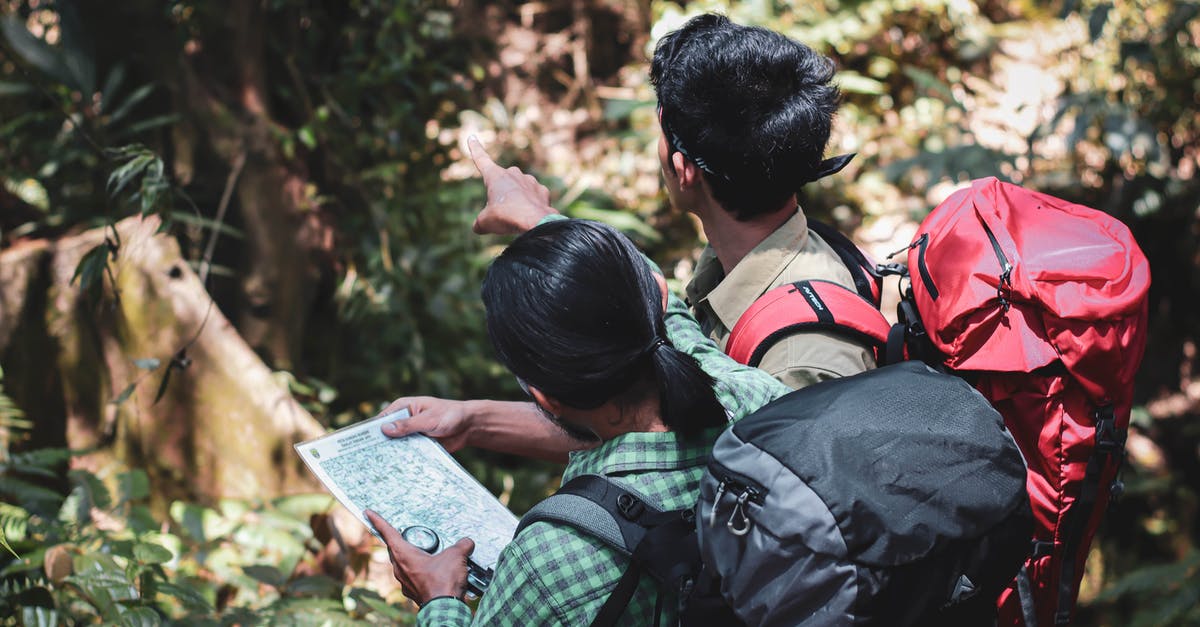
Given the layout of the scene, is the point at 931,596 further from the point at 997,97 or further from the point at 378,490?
the point at 997,97

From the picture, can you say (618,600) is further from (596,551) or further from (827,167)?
(827,167)

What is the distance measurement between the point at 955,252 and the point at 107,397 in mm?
2939

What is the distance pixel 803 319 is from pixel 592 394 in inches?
20.5

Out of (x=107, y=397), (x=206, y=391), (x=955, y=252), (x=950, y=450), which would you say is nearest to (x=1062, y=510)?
(x=955, y=252)

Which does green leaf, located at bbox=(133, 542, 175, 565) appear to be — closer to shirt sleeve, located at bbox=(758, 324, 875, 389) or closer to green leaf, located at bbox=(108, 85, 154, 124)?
green leaf, located at bbox=(108, 85, 154, 124)

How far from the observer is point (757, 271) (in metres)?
1.97

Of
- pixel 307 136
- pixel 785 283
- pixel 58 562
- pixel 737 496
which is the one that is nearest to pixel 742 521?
pixel 737 496

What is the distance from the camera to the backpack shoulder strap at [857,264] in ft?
6.68

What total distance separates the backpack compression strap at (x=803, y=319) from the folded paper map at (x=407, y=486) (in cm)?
55

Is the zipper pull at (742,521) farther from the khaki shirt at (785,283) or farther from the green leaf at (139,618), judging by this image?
the green leaf at (139,618)

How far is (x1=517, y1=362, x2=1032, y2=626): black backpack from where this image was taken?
1.24 metres

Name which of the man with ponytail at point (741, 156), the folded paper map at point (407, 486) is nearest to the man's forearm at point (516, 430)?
the folded paper map at point (407, 486)

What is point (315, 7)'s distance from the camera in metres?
4.54

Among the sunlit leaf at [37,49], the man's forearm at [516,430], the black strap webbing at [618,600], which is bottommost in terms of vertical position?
the man's forearm at [516,430]
